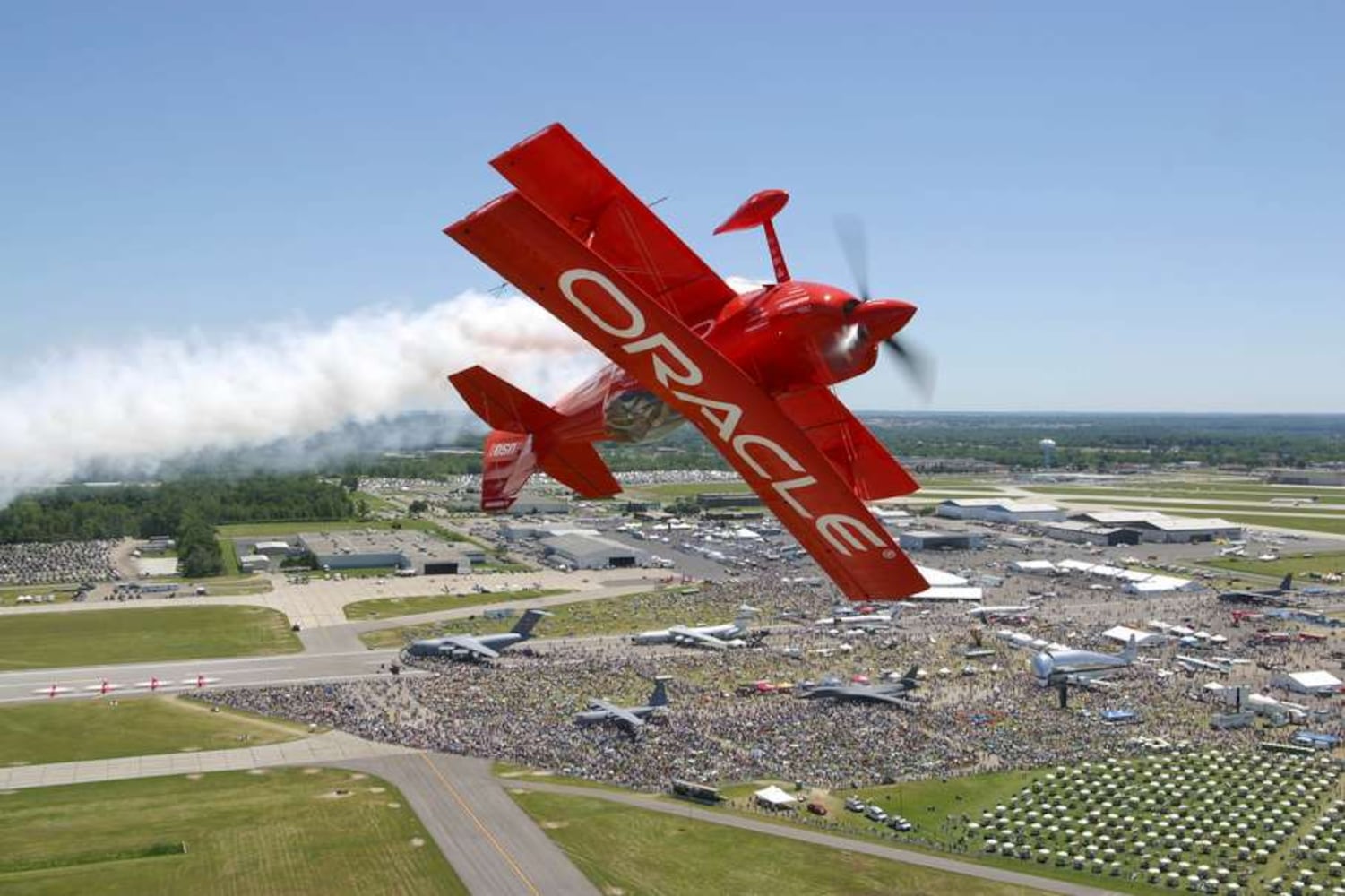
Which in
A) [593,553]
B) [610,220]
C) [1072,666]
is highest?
[610,220]

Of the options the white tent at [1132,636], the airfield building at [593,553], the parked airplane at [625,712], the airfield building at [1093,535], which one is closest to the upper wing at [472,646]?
the parked airplane at [625,712]

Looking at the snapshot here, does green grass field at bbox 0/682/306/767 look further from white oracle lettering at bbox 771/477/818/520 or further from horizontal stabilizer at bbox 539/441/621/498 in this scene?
white oracle lettering at bbox 771/477/818/520

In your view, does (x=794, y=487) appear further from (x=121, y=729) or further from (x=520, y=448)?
(x=121, y=729)

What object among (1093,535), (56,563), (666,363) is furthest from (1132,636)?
(56,563)

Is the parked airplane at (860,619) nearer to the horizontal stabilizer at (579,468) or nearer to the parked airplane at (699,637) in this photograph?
the parked airplane at (699,637)

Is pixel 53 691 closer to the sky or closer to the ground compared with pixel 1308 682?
closer to the sky

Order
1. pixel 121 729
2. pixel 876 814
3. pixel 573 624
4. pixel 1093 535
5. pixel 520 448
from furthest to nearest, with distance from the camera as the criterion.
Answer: pixel 1093 535 < pixel 573 624 < pixel 121 729 < pixel 876 814 < pixel 520 448

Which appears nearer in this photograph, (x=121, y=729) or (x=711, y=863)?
(x=711, y=863)

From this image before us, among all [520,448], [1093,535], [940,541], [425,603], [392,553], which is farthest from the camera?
[1093,535]
